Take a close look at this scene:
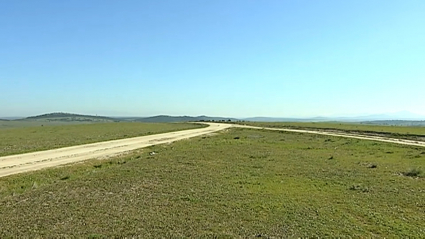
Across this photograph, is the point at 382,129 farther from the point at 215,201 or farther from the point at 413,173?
the point at 215,201

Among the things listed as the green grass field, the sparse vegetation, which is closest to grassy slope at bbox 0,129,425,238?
the sparse vegetation

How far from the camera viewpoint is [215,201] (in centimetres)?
1384

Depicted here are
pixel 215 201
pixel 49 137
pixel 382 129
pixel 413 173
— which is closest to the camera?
pixel 215 201

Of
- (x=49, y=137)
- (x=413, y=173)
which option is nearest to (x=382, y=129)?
(x=413, y=173)

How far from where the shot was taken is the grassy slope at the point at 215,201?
10.6 metres

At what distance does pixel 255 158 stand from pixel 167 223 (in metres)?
17.1

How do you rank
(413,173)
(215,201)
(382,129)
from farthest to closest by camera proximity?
(382,129) → (413,173) → (215,201)

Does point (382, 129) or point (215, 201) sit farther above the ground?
point (382, 129)

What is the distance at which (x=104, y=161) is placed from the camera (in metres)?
26.5

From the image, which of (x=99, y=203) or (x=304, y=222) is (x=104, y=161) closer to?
(x=99, y=203)

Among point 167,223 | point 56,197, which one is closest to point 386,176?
point 167,223

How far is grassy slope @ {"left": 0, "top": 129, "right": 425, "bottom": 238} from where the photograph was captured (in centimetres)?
1059

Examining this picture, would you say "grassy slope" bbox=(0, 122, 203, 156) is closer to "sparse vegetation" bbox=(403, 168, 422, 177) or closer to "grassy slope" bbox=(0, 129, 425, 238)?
"grassy slope" bbox=(0, 129, 425, 238)

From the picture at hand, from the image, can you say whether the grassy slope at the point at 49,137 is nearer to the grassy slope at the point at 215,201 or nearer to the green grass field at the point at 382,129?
the grassy slope at the point at 215,201
